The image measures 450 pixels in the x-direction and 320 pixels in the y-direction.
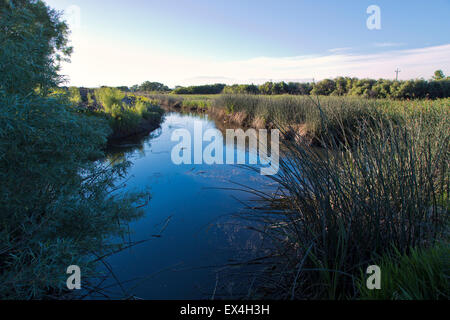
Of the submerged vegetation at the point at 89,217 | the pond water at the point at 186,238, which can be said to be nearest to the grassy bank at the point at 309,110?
the pond water at the point at 186,238

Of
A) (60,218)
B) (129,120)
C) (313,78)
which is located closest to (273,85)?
(129,120)

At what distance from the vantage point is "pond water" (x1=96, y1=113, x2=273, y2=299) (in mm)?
1964

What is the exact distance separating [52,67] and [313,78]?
2275 millimetres

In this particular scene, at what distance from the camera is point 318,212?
5.82 ft

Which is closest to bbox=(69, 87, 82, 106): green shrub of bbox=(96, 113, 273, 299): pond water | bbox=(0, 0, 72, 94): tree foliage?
bbox=(0, 0, 72, 94): tree foliage

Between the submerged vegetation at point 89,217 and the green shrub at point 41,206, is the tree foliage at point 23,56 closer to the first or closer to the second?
the submerged vegetation at point 89,217

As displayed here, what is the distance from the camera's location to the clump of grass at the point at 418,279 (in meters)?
1.07

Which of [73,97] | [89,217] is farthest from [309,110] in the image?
[89,217]

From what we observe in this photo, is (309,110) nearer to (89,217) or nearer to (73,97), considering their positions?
(73,97)

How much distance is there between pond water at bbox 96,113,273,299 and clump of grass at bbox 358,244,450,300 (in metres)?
Answer: 1.07

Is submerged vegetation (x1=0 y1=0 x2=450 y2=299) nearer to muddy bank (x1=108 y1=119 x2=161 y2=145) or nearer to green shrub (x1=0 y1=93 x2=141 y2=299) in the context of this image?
green shrub (x1=0 y1=93 x2=141 y2=299)

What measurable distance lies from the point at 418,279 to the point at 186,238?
6.88 feet

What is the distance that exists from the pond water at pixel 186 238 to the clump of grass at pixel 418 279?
1.07 m
